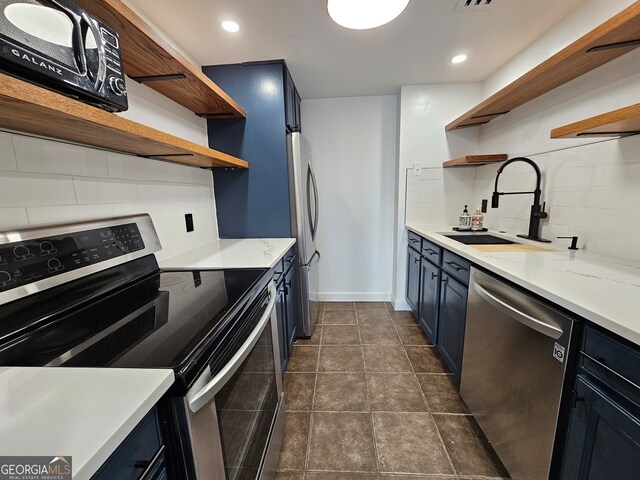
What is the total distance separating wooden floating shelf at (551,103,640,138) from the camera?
0.95 m

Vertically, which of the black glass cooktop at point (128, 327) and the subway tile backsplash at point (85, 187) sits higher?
the subway tile backsplash at point (85, 187)

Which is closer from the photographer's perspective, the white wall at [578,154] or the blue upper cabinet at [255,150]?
the white wall at [578,154]

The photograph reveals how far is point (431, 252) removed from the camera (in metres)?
2.06

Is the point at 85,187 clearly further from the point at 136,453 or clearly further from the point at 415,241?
the point at 415,241

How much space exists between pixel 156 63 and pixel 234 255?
3.33 feet

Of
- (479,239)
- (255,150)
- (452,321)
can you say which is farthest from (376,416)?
(255,150)

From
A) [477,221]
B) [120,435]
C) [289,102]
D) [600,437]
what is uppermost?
[289,102]

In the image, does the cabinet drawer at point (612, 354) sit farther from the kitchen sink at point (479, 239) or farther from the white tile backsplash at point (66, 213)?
the white tile backsplash at point (66, 213)

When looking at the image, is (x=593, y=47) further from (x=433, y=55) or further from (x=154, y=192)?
(x=154, y=192)

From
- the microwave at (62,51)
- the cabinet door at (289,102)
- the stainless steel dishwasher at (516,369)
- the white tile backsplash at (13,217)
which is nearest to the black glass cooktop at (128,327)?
the white tile backsplash at (13,217)

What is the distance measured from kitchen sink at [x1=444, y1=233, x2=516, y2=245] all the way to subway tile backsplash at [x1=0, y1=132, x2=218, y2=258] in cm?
198

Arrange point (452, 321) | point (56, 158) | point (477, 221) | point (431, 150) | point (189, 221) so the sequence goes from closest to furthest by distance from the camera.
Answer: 1. point (56, 158)
2. point (452, 321)
3. point (189, 221)
4. point (477, 221)
5. point (431, 150)

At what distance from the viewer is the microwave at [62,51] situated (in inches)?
21.7

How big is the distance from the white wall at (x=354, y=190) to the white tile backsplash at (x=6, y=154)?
238cm
